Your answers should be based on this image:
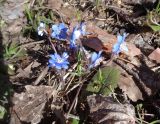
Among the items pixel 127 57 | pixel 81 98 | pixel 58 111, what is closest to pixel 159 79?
pixel 127 57

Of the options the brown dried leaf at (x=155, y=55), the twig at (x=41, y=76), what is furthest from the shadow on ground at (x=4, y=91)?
the brown dried leaf at (x=155, y=55)

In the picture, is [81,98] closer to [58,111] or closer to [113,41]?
[58,111]

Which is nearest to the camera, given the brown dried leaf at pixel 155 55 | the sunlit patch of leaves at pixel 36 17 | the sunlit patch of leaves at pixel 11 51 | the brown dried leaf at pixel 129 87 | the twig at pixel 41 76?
the brown dried leaf at pixel 129 87

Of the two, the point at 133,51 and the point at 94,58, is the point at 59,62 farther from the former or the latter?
the point at 133,51

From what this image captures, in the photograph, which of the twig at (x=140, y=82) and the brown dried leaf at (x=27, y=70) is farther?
the brown dried leaf at (x=27, y=70)

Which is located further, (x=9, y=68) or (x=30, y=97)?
(x=9, y=68)

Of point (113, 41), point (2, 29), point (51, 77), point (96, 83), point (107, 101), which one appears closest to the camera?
point (107, 101)

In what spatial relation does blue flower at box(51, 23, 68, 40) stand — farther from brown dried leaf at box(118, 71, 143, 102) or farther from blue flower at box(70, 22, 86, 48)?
brown dried leaf at box(118, 71, 143, 102)

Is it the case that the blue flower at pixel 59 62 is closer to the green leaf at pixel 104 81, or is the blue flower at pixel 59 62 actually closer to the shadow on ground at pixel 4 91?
the green leaf at pixel 104 81
